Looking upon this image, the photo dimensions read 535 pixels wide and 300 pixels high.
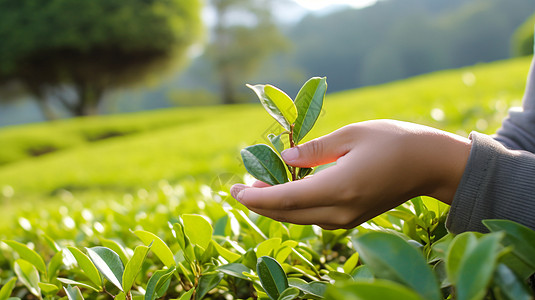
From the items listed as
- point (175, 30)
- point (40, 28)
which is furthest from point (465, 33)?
point (40, 28)

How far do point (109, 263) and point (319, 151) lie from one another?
347mm

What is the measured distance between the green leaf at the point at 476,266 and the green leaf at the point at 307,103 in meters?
0.26

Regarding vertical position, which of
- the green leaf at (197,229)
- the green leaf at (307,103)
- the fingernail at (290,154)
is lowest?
the green leaf at (197,229)

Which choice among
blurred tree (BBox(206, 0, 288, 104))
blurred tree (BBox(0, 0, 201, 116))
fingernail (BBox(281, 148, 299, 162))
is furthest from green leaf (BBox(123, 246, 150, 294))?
→ blurred tree (BBox(206, 0, 288, 104))

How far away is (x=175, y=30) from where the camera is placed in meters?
14.8

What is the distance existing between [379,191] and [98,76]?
56.6 feet

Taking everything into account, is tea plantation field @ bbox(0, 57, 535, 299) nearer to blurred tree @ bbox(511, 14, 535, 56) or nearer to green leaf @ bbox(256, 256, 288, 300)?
green leaf @ bbox(256, 256, 288, 300)

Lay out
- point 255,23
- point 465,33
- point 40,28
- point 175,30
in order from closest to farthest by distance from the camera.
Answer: point 40,28 → point 175,30 → point 255,23 → point 465,33

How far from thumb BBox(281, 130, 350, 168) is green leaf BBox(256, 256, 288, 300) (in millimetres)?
132

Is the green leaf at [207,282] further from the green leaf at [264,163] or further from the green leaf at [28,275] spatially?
the green leaf at [28,275]

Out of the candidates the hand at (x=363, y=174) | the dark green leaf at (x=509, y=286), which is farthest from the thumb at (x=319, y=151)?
the dark green leaf at (x=509, y=286)

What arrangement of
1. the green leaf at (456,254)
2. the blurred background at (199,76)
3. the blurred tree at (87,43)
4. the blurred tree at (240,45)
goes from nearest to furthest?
1. the green leaf at (456,254)
2. the blurred background at (199,76)
3. the blurred tree at (87,43)
4. the blurred tree at (240,45)

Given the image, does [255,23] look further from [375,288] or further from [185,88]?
[375,288]

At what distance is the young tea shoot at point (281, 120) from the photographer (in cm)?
52
